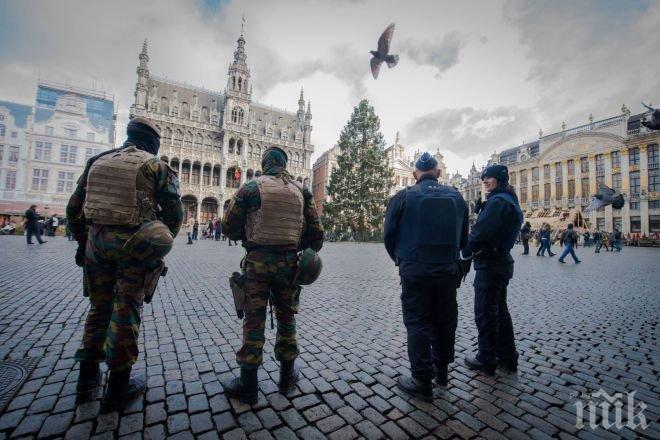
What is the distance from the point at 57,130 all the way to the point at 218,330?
6479 cm

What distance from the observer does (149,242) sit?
7.40 ft

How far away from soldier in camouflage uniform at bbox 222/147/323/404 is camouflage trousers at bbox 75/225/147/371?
2.52 feet

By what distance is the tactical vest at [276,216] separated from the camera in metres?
2.47

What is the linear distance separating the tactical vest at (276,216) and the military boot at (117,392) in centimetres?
141

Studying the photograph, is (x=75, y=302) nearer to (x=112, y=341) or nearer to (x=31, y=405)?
(x=31, y=405)

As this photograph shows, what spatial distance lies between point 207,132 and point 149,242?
4800cm

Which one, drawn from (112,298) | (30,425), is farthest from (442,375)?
(30,425)

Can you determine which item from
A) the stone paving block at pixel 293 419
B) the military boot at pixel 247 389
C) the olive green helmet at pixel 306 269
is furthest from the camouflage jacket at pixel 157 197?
the stone paving block at pixel 293 419

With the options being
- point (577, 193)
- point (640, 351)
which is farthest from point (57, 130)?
point (577, 193)

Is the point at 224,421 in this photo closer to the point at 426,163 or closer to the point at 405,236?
the point at 405,236

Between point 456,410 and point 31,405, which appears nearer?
point 31,405

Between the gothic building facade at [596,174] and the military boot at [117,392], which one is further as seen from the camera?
the gothic building facade at [596,174]

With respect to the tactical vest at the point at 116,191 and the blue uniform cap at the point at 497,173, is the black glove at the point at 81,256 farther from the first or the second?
the blue uniform cap at the point at 497,173

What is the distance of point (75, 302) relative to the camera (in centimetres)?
492
